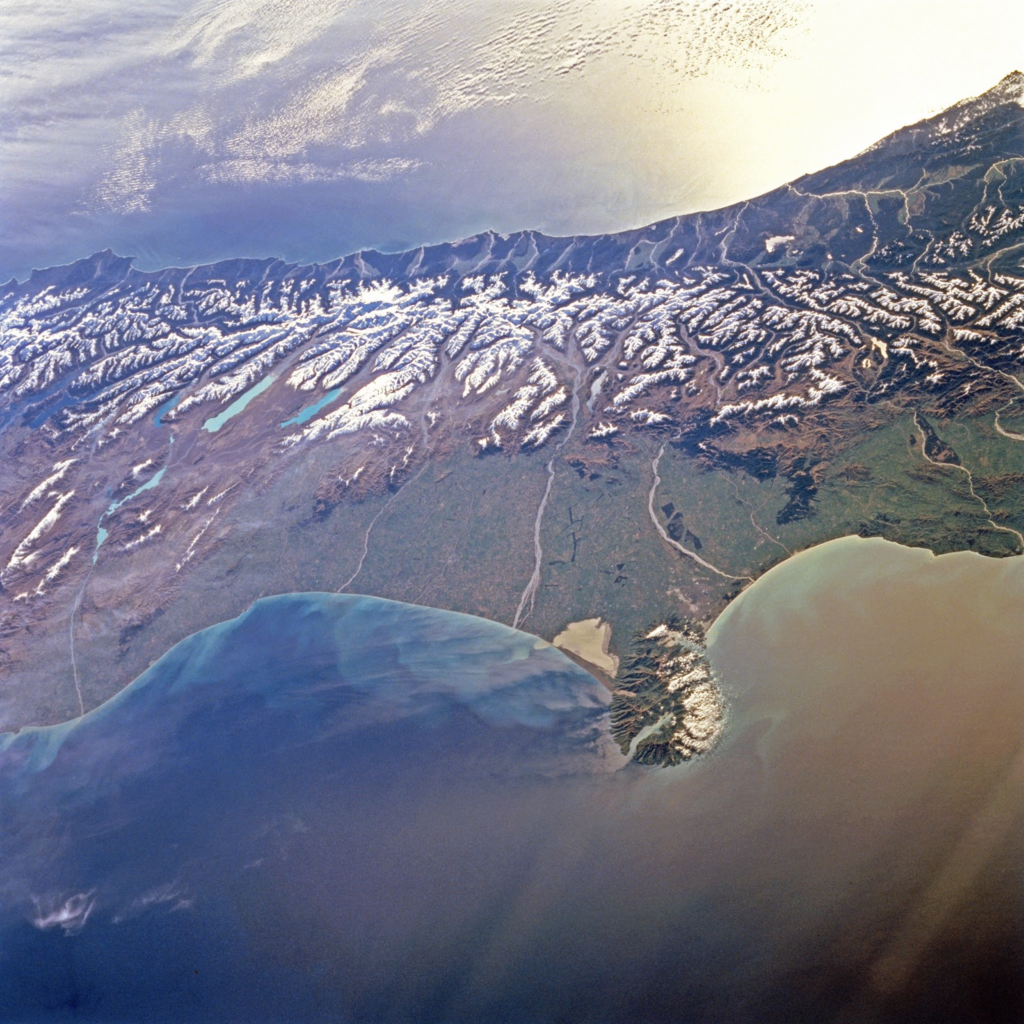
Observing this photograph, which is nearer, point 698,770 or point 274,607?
point 698,770

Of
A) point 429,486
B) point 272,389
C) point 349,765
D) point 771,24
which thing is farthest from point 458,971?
point 771,24

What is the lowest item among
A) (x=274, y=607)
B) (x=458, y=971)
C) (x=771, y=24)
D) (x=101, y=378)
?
(x=458, y=971)

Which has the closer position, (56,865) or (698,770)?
(698,770)

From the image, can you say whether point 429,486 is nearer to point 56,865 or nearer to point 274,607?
point 274,607

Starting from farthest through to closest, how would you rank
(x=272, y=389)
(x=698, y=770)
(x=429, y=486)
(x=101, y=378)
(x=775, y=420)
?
(x=101, y=378), (x=272, y=389), (x=429, y=486), (x=775, y=420), (x=698, y=770)

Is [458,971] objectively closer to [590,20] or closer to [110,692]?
[110,692]

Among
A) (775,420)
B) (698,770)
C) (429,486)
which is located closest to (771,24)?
(775,420)

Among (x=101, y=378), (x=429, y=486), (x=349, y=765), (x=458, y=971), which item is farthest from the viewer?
(x=101, y=378)

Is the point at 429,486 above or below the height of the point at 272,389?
below

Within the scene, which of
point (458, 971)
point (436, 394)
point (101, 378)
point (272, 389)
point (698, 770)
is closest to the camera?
point (458, 971)
